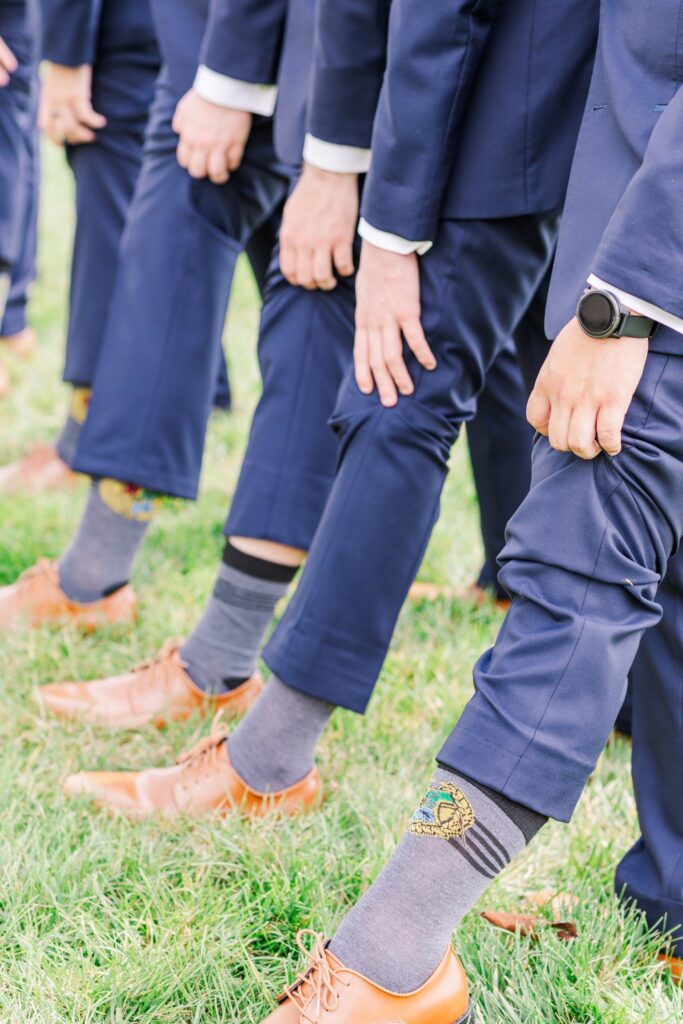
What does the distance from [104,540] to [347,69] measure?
1.05 m

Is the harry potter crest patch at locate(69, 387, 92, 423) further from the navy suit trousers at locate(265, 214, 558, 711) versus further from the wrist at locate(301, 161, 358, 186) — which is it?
the navy suit trousers at locate(265, 214, 558, 711)

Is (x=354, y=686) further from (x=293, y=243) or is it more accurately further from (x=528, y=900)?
(x=293, y=243)

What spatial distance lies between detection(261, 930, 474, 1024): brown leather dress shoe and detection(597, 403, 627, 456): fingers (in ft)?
1.93

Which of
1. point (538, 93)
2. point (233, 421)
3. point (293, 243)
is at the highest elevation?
point (538, 93)

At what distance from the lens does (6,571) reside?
2598mm

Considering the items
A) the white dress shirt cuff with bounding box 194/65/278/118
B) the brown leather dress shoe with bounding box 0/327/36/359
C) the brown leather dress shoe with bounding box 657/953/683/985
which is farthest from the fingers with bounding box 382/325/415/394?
the brown leather dress shoe with bounding box 0/327/36/359

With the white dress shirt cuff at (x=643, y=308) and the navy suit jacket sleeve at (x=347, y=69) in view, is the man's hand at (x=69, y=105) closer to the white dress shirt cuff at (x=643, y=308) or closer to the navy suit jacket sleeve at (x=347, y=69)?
the navy suit jacket sleeve at (x=347, y=69)

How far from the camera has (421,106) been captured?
1.47 meters

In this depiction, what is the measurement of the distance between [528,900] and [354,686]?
0.38 meters

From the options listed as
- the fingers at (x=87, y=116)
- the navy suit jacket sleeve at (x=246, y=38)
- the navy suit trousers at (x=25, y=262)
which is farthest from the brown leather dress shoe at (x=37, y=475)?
the navy suit jacket sleeve at (x=246, y=38)

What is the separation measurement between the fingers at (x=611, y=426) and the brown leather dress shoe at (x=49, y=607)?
1.38m

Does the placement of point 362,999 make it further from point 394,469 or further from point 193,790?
point 394,469

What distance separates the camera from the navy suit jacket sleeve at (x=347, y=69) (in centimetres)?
162

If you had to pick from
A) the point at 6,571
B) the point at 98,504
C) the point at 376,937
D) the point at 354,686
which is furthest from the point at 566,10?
the point at 6,571
